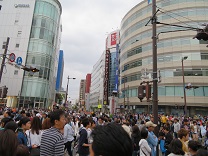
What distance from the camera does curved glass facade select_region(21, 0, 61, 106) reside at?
33.2m

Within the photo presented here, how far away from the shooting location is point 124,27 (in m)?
49.5

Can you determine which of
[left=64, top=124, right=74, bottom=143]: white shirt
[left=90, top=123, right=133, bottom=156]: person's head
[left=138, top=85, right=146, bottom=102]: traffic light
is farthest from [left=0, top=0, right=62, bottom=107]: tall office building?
[left=90, top=123, right=133, bottom=156]: person's head

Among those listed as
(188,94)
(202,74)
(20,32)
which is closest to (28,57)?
(20,32)

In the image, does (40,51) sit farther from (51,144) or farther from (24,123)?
(51,144)

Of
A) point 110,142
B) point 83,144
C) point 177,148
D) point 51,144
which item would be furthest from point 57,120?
point 177,148

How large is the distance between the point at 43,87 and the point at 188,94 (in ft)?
101

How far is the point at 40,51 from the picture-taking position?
34969mm

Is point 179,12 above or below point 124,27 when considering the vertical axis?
below

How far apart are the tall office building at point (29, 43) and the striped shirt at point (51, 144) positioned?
3265cm

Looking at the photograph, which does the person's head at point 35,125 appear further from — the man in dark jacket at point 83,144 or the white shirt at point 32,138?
the man in dark jacket at point 83,144

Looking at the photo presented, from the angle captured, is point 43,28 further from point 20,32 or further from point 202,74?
point 202,74

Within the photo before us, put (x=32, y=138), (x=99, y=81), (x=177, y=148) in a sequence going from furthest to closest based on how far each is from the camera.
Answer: (x=99, y=81)
(x=32, y=138)
(x=177, y=148)

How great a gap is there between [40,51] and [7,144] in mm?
36221

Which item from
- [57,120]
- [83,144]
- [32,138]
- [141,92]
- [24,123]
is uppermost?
[141,92]
